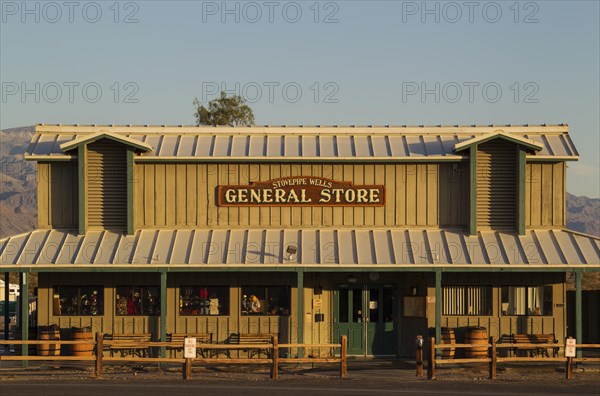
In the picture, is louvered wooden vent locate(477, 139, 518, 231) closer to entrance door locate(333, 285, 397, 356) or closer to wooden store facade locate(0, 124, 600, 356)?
wooden store facade locate(0, 124, 600, 356)

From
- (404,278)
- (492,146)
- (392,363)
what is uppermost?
(492,146)

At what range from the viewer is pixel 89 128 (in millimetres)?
36312

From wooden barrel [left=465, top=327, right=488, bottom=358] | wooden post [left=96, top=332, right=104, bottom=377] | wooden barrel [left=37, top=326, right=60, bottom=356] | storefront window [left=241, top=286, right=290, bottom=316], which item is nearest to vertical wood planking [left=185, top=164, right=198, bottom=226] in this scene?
storefront window [left=241, top=286, right=290, bottom=316]

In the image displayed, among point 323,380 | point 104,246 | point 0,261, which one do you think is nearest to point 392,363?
point 323,380

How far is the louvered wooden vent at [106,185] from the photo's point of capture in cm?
3475

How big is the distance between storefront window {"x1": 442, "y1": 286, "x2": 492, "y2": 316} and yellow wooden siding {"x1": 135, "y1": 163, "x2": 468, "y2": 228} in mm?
2100

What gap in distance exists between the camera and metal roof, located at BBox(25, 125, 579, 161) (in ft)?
114

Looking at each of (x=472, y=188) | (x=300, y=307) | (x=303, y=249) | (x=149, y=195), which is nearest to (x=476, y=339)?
(x=472, y=188)

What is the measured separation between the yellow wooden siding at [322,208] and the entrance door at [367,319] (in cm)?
219

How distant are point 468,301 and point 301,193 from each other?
622 centimetres

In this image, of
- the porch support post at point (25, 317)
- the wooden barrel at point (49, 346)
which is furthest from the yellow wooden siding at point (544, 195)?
the porch support post at point (25, 317)

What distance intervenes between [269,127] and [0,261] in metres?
9.63

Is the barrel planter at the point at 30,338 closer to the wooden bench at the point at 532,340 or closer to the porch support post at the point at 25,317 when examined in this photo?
the porch support post at the point at 25,317

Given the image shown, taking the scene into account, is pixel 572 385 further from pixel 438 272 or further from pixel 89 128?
pixel 89 128
